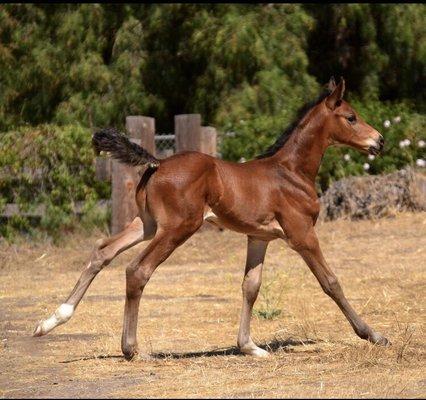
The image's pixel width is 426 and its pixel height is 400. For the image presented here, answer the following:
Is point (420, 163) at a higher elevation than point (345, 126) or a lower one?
lower

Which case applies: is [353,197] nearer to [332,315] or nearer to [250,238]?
[332,315]

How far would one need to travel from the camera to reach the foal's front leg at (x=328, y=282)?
8.79 m

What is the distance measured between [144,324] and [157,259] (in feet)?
7.56

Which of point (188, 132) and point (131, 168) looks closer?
point (131, 168)

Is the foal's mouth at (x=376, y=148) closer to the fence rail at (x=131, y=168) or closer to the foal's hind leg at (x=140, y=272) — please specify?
the foal's hind leg at (x=140, y=272)

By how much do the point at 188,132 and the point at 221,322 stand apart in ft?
20.8

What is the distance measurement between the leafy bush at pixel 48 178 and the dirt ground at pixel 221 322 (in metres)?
0.44

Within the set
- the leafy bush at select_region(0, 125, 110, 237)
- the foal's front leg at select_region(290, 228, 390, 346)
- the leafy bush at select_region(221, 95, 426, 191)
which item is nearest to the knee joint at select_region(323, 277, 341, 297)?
the foal's front leg at select_region(290, 228, 390, 346)

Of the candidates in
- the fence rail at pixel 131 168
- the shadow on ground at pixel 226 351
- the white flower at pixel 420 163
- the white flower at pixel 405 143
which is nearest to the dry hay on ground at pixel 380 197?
the white flower at pixel 420 163

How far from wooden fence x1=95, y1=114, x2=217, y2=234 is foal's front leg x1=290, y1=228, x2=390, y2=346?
23.8 feet

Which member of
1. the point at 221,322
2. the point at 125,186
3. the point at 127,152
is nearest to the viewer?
the point at 127,152

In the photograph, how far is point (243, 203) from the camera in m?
8.79

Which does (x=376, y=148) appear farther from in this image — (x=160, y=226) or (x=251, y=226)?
(x=160, y=226)

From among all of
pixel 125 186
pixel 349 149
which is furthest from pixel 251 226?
pixel 349 149
